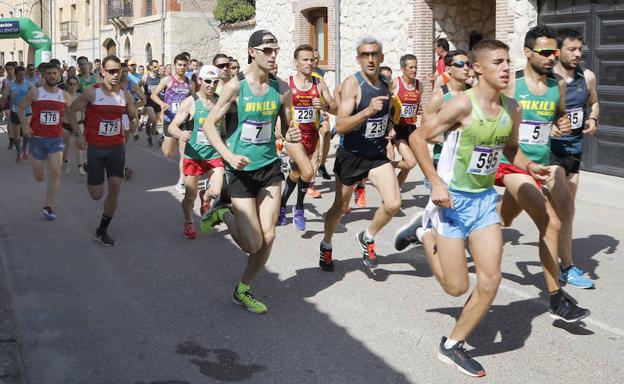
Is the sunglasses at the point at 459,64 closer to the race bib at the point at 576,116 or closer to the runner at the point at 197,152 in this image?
the race bib at the point at 576,116

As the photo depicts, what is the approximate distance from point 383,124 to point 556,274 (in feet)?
6.74

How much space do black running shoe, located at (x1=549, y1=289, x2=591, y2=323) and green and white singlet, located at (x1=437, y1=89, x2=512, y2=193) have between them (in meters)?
1.03

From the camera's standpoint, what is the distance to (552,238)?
574cm

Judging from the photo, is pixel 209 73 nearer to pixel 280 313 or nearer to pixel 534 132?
pixel 280 313

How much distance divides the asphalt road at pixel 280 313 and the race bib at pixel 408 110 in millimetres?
1458

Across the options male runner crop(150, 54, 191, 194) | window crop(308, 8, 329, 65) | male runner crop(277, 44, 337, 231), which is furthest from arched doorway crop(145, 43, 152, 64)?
male runner crop(277, 44, 337, 231)

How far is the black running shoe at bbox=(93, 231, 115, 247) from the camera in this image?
326 inches

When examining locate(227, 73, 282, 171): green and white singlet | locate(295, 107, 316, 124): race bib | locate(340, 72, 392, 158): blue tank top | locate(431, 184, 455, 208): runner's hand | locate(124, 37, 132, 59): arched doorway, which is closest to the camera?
locate(431, 184, 455, 208): runner's hand

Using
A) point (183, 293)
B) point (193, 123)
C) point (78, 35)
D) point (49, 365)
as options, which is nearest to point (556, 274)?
point (183, 293)

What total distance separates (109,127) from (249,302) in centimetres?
332

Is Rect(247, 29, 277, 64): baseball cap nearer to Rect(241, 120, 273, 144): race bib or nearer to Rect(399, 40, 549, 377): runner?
Rect(241, 120, 273, 144): race bib

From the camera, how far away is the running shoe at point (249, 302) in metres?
5.87

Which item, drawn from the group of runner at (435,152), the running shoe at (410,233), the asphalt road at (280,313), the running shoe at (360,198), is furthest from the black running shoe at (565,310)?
the running shoe at (360,198)

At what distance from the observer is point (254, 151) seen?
19.6ft
